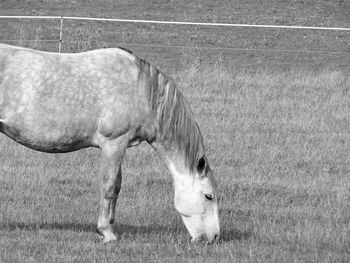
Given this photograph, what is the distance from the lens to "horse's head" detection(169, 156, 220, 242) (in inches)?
293

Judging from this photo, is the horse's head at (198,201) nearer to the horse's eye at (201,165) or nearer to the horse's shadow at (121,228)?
the horse's eye at (201,165)

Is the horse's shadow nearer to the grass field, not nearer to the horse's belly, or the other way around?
the grass field

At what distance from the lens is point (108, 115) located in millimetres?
7223

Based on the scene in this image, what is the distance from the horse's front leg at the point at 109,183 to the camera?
7.27m

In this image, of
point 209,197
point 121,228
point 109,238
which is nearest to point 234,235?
point 209,197

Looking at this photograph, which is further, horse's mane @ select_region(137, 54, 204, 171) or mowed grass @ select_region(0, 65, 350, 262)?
horse's mane @ select_region(137, 54, 204, 171)

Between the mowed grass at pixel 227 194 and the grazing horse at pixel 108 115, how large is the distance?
0.40 m

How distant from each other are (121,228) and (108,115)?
1.23 m

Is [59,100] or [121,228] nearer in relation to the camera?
[59,100]

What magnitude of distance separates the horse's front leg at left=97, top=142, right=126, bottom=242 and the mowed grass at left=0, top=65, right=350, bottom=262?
4.9 inches

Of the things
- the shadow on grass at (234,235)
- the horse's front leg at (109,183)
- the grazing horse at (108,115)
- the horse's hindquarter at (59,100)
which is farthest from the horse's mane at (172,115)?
the shadow on grass at (234,235)

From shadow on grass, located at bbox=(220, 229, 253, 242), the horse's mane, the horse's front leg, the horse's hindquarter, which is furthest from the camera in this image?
shadow on grass, located at bbox=(220, 229, 253, 242)

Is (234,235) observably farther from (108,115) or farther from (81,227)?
(108,115)

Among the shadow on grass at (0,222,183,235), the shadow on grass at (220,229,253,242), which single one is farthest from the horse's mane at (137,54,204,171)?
the shadow on grass at (0,222,183,235)
